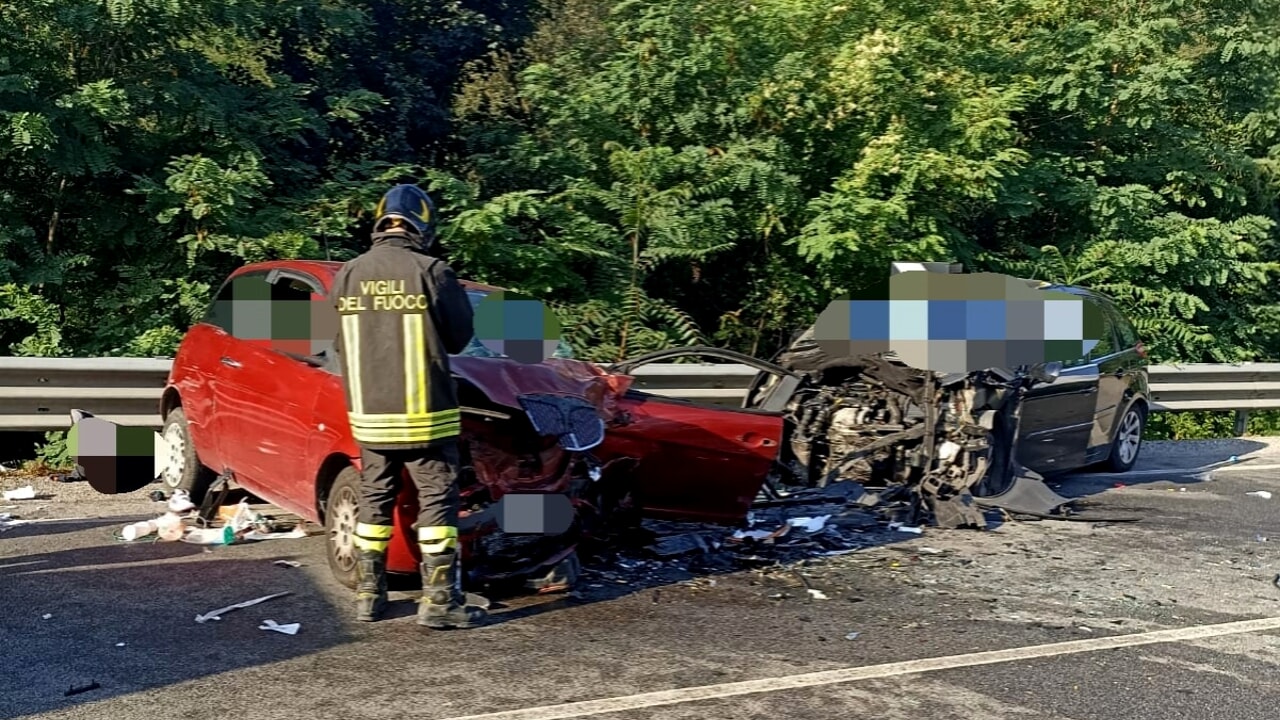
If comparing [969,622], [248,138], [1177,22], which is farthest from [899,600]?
[1177,22]

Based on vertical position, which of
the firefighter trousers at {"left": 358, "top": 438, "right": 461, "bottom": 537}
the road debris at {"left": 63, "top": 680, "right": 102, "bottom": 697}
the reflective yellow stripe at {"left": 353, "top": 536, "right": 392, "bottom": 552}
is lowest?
the road debris at {"left": 63, "top": 680, "right": 102, "bottom": 697}

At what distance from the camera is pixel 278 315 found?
22.2ft

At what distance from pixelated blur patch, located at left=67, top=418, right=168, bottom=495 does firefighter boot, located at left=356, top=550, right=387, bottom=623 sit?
333 centimetres

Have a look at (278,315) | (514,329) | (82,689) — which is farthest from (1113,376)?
(82,689)

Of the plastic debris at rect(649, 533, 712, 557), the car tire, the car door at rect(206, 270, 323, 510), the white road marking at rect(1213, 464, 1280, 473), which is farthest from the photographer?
the white road marking at rect(1213, 464, 1280, 473)

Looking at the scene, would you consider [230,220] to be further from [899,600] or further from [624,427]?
[899,600]

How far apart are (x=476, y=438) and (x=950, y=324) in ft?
13.4

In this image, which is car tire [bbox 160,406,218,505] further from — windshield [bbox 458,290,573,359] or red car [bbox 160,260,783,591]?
windshield [bbox 458,290,573,359]

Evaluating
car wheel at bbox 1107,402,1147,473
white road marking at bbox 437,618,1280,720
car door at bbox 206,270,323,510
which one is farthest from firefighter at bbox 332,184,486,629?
car wheel at bbox 1107,402,1147,473

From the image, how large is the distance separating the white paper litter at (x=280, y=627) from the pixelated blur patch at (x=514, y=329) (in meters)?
1.87

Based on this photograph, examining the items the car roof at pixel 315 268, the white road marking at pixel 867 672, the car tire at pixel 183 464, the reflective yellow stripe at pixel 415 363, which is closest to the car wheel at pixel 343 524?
the reflective yellow stripe at pixel 415 363

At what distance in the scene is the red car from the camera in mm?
5711

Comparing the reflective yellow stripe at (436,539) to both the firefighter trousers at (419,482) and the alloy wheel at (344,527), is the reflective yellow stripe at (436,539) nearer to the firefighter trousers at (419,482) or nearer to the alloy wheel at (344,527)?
the firefighter trousers at (419,482)

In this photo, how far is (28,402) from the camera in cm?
837
